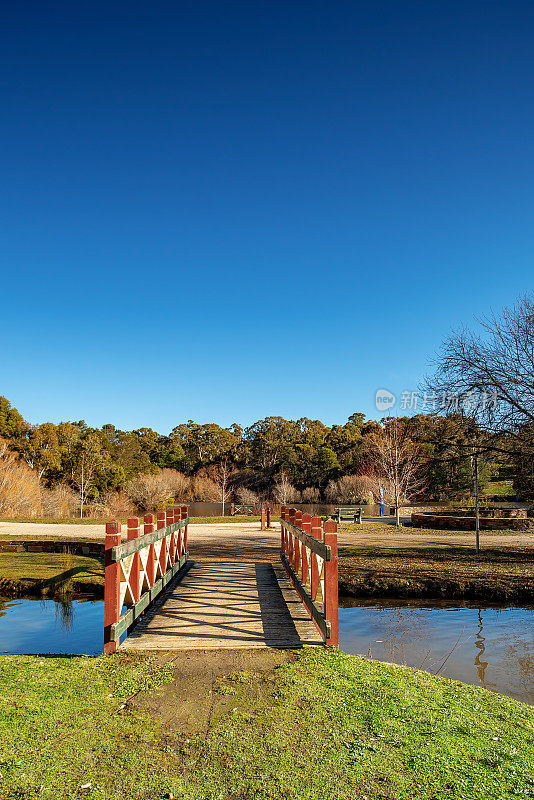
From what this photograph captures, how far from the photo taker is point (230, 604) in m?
7.26

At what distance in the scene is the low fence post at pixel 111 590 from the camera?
5223 mm

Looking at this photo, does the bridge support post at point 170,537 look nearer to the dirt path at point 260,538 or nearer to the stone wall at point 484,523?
the dirt path at point 260,538

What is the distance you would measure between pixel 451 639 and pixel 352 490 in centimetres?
3516

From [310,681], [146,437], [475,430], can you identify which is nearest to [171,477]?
[146,437]

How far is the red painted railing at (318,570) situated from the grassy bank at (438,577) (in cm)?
286

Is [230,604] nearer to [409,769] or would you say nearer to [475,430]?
[409,769]

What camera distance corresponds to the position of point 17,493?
29938 millimetres

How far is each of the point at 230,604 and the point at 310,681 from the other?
2946 mm

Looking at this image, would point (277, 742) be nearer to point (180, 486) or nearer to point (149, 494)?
point (149, 494)

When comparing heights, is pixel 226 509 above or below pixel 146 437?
below

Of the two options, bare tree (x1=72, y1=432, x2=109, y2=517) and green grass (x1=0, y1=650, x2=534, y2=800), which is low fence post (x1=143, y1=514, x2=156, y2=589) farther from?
A: bare tree (x1=72, y1=432, x2=109, y2=517)

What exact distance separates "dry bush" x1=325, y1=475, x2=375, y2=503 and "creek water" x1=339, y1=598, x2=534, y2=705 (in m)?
30.6

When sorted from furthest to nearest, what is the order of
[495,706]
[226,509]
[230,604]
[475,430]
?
[226,509]
[475,430]
[230,604]
[495,706]

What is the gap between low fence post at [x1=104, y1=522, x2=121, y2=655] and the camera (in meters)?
5.22
